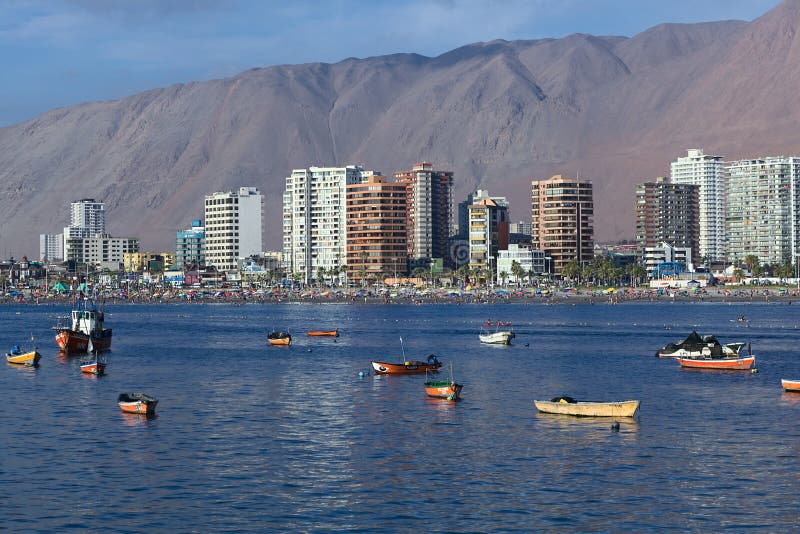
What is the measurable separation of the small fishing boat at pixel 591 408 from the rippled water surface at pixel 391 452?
0.99m

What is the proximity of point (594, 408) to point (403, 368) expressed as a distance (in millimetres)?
34908

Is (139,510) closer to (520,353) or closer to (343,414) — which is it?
(343,414)

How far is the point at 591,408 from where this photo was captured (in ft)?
262

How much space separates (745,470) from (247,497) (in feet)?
85.8

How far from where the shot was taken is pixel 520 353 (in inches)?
5522

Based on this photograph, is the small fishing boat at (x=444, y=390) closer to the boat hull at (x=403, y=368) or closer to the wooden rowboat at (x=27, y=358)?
the boat hull at (x=403, y=368)

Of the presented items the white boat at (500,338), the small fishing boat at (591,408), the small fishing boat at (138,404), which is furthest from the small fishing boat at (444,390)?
the white boat at (500,338)

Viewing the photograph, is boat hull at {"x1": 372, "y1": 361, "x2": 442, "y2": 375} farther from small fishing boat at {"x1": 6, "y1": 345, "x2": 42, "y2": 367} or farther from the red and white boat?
the red and white boat

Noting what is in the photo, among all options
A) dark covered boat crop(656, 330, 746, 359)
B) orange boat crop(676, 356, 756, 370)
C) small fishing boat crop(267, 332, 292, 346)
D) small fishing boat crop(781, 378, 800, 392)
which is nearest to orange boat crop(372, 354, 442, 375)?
orange boat crop(676, 356, 756, 370)

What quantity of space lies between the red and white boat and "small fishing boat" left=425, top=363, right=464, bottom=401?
55429 millimetres

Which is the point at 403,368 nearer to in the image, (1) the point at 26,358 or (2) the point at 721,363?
(2) the point at 721,363

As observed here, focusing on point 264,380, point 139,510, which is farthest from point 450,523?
point 264,380

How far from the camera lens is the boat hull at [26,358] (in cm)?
12106

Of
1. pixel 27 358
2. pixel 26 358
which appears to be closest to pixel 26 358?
pixel 26 358
